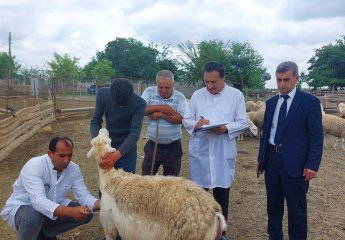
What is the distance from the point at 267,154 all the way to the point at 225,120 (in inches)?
24.0

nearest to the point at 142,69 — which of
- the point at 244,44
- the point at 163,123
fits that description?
the point at 244,44

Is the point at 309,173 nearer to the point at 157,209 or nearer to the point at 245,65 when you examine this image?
the point at 157,209

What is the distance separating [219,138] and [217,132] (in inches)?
4.8

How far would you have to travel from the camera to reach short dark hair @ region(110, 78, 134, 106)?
4133 mm

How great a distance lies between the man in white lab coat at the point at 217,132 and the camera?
4.11 metres

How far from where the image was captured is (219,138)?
4.20 meters

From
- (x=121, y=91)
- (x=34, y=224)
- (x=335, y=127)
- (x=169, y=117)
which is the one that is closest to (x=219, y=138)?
(x=169, y=117)

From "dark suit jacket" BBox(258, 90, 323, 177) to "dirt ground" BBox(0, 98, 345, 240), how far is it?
5.02ft

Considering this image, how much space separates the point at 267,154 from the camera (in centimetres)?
420

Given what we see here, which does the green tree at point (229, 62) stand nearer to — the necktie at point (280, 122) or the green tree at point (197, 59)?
the green tree at point (197, 59)

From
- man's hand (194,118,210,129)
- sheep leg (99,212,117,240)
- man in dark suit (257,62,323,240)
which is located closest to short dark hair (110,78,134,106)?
man's hand (194,118,210,129)

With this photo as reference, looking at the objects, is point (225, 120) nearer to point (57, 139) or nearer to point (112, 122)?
point (112, 122)

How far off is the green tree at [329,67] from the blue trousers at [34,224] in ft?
141

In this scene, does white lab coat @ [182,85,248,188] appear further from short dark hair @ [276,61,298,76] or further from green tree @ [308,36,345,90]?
green tree @ [308,36,345,90]
